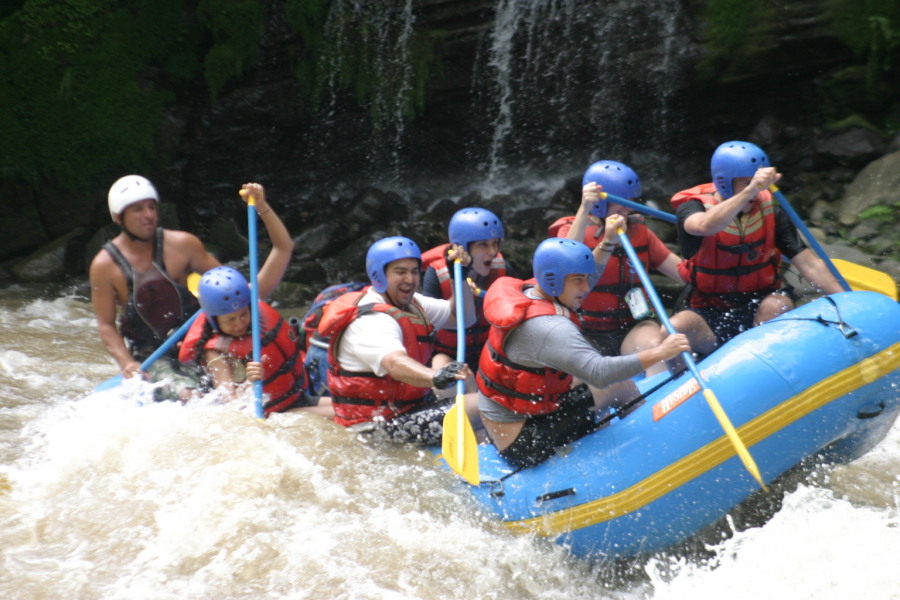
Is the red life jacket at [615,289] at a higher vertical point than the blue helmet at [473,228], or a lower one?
lower

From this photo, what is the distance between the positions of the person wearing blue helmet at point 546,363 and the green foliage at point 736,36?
19.9 feet

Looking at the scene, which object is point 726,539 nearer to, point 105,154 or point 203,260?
point 203,260

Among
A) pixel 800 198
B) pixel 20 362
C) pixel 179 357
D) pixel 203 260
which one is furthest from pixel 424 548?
pixel 800 198

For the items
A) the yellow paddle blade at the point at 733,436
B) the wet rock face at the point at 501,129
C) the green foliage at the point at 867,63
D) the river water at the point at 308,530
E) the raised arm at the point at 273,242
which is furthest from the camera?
the wet rock face at the point at 501,129

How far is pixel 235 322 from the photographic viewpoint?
17.1 feet

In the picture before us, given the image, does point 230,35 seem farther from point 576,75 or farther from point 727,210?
point 727,210

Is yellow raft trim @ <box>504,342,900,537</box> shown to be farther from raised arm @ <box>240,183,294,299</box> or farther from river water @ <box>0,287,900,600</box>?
raised arm @ <box>240,183,294,299</box>

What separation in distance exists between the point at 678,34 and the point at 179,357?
668 cm

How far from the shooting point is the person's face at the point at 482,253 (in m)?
5.61

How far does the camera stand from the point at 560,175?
10562 millimetres

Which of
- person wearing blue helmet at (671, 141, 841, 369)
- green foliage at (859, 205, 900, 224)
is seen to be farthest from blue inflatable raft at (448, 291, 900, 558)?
green foliage at (859, 205, 900, 224)

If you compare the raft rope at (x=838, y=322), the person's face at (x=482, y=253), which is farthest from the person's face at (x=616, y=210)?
the raft rope at (x=838, y=322)

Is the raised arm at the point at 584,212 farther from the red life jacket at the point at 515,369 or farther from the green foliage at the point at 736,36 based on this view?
the green foliage at the point at 736,36

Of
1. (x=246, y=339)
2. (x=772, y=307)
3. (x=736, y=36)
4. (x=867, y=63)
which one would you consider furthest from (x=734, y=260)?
(x=867, y=63)
